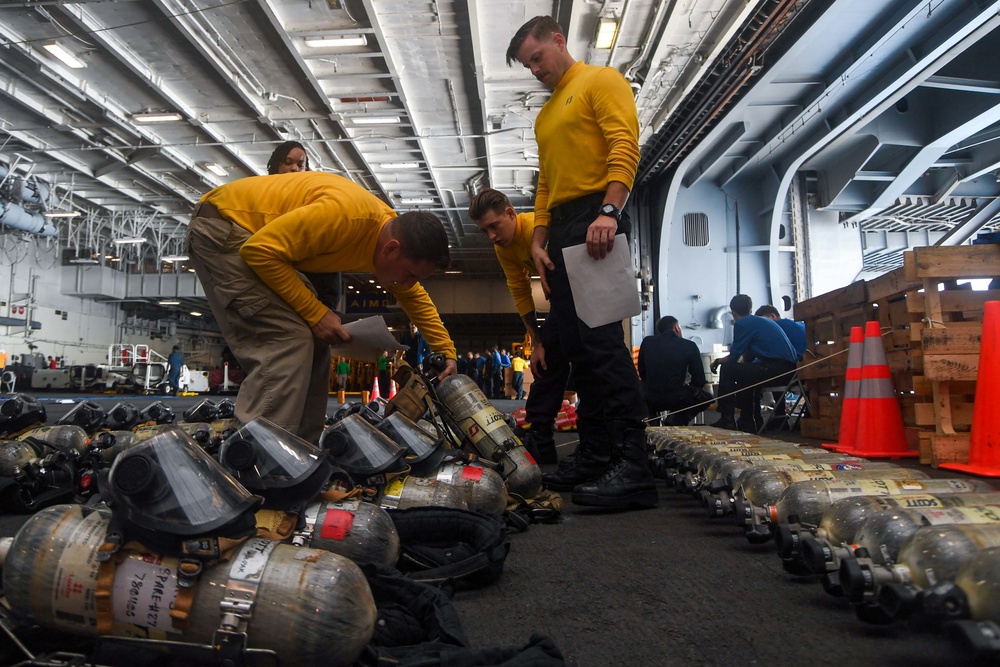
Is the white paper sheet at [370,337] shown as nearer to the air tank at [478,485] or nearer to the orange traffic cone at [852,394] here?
the air tank at [478,485]

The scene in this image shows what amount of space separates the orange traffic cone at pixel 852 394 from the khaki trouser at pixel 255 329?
3.85m

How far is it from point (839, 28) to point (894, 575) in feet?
35.0

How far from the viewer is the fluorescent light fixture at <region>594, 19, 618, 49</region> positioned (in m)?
9.23

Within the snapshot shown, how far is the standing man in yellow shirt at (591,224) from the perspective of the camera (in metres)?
2.69

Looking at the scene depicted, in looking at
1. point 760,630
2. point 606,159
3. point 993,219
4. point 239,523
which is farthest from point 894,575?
point 993,219

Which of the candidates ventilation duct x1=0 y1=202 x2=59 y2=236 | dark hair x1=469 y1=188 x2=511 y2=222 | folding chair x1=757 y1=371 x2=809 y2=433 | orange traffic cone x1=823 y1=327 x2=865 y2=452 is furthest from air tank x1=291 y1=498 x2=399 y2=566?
ventilation duct x1=0 y1=202 x2=59 y2=236

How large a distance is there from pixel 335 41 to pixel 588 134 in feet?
27.3

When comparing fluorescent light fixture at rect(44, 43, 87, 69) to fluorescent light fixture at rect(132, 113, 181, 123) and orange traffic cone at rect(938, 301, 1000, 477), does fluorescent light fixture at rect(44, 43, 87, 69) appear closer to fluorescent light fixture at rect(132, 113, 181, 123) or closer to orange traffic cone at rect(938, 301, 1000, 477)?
fluorescent light fixture at rect(132, 113, 181, 123)

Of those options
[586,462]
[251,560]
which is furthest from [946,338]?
[251,560]

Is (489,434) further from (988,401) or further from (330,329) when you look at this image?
(988,401)

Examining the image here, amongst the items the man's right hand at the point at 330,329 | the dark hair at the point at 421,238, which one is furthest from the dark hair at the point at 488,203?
the man's right hand at the point at 330,329

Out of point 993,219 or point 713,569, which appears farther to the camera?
point 993,219

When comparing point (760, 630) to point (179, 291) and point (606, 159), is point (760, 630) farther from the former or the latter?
point (179, 291)

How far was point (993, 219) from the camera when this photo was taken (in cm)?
1667
